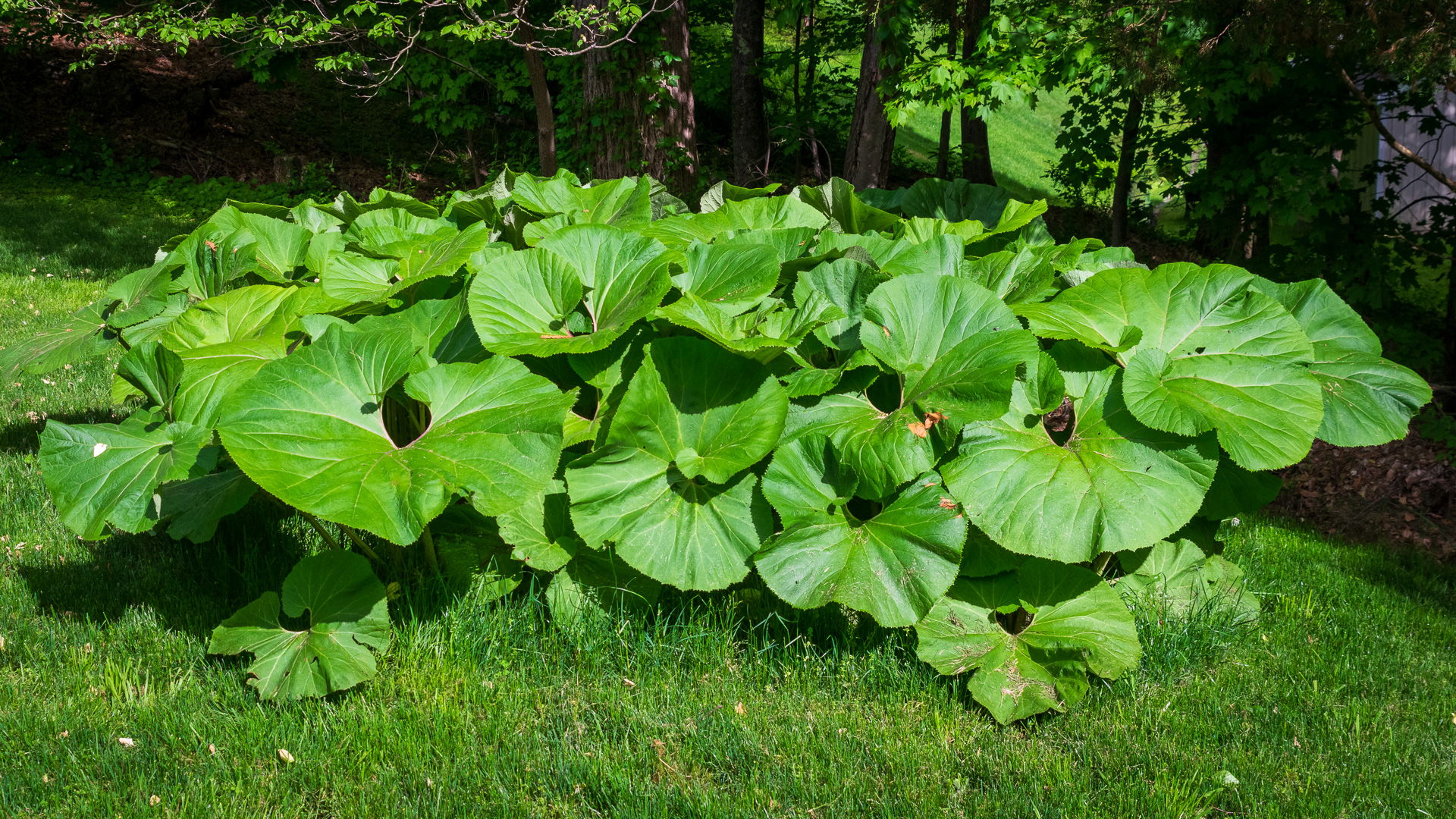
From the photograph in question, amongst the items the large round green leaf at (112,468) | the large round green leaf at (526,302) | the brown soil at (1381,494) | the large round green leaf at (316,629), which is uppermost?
the large round green leaf at (526,302)

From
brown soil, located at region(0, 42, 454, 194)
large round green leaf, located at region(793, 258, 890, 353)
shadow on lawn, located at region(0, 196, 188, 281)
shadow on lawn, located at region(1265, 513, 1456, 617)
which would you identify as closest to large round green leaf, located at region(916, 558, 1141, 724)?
large round green leaf, located at region(793, 258, 890, 353)

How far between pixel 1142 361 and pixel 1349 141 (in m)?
5.29

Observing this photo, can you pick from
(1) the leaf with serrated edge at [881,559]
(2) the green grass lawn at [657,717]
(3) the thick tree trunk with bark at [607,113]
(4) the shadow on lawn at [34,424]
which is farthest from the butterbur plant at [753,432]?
(3) the thick tree trunk with bark at [607,113]

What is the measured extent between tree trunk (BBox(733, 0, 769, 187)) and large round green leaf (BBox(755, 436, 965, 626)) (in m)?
8.36

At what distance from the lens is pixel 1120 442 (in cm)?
268

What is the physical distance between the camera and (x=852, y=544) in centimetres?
259

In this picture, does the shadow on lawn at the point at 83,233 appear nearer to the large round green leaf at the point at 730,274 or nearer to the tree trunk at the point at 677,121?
the tree trunk at the point at 677,121

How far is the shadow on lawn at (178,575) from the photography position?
287cm

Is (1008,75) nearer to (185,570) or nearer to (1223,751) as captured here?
(1223,751)

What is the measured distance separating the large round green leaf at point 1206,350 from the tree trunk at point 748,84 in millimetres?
7943

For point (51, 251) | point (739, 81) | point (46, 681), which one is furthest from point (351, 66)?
point (46, 681)

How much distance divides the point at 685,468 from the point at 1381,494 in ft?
15.4

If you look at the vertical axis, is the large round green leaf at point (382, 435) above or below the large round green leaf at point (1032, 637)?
above

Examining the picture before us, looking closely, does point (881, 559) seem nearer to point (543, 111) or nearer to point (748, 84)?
point (543, 111)
